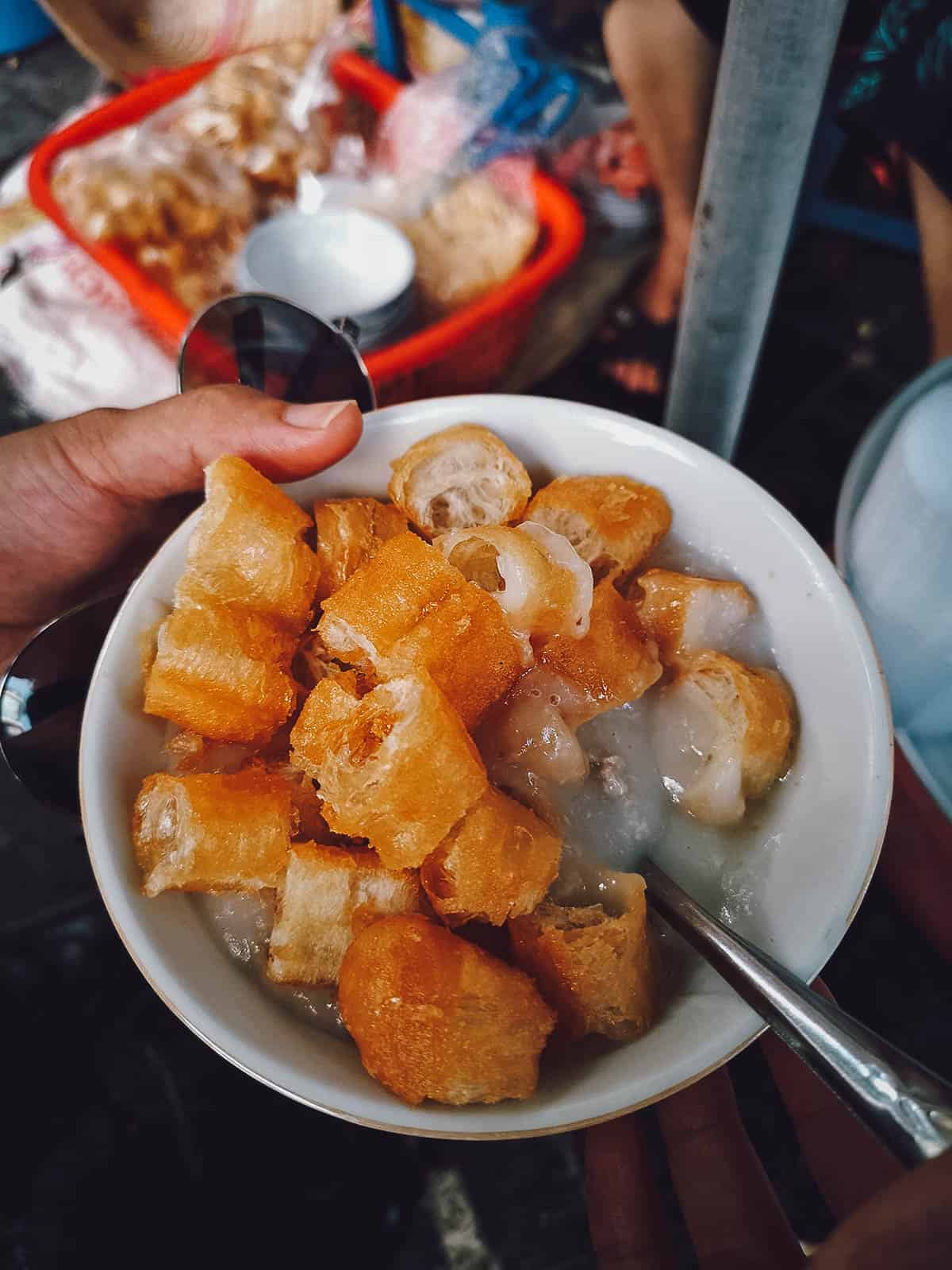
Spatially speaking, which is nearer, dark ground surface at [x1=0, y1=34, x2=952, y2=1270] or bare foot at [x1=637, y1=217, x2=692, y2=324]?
dark ground surface at [x1=0, y1=34, x2=952, y2=1270]

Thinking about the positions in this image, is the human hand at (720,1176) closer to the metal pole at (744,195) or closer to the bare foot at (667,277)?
the metal pole at (744,195)

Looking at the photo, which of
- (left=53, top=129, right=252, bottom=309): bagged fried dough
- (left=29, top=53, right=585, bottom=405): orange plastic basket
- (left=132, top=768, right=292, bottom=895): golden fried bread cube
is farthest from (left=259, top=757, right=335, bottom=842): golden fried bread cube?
(left=53, top=129, right=252, bottom=309): bagged fried dough

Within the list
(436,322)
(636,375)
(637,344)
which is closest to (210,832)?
(436,322)

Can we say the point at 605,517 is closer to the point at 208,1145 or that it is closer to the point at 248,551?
the point at 248,551

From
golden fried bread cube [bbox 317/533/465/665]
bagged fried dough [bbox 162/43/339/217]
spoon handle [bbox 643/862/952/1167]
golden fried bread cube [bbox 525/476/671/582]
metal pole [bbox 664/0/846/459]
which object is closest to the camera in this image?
spoon handle [bbox 643/862/952/1167]

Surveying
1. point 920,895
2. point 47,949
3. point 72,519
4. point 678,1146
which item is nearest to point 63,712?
point 72,519

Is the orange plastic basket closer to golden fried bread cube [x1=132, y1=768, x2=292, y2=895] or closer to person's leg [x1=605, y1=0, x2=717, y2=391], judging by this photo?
person's leg [x1=605, y1=0, x2=717, y2=391]

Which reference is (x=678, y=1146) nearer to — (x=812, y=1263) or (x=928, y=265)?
(x=812, y=1263)
